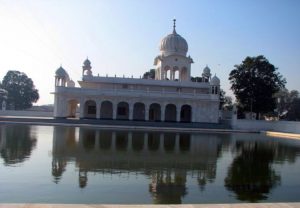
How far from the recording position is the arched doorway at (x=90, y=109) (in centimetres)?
5069

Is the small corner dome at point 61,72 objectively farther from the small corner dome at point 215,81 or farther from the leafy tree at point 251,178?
the leafy tree at point 251,178

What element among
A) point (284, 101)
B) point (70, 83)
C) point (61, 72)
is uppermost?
point (61, 72)

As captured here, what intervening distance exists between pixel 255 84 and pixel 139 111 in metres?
16.0

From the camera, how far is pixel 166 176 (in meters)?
12.9

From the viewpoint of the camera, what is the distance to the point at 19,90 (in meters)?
70.5

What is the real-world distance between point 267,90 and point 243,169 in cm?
3749

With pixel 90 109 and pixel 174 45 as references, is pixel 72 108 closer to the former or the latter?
pixel 90 109

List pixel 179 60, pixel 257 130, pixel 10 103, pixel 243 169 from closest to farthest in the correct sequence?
1. pixel 243 169
2. pixel 257 130
3. pixel 179 60
4. pixel 10 103

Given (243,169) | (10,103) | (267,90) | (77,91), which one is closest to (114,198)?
(243,169)

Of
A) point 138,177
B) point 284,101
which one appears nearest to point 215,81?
point 284,101

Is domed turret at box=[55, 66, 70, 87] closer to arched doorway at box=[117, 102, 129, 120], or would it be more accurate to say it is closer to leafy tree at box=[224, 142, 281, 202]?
arched doorway at box=[117, 102, 129, 120]

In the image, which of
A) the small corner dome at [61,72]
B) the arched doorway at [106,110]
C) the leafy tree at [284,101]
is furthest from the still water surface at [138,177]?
the leafy tree at [284,101]

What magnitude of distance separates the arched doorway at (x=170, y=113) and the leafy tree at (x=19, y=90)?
3060 cm

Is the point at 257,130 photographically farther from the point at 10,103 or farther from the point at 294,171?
the point at 10,103
